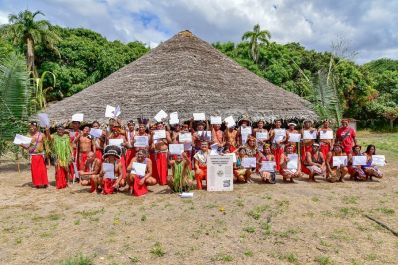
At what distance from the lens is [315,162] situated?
921cm

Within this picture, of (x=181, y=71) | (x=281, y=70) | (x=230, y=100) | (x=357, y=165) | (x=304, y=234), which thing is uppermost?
(x=281, y=70)

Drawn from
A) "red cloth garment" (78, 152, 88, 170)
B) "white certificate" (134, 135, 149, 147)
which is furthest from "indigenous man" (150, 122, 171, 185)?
"red cloth garment" (78, 152, 88, 170)

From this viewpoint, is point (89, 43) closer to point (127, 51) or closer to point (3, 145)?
point (127, 51)

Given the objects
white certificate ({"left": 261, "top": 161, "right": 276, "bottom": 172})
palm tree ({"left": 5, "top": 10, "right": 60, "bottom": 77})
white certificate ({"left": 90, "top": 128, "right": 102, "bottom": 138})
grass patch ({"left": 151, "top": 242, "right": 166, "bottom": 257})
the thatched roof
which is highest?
palm tree ({"left": 5, "top": 10, "right": 60, "bottom": 77})

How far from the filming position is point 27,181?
9609 mm

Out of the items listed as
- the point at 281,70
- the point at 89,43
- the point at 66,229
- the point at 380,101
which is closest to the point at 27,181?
the point at 66,229

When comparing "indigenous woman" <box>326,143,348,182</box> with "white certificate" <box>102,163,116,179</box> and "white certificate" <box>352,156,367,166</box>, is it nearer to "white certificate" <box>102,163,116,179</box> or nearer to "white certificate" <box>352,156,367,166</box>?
"white certificate" <box>352,156,367,166</box>

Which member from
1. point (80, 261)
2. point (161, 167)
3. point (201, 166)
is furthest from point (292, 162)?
point (80, 261)

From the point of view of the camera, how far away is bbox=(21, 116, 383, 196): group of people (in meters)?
7.69

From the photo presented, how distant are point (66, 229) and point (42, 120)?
3910 mm

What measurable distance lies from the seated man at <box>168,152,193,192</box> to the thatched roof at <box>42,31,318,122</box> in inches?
165

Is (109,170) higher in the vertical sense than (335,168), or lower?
higher

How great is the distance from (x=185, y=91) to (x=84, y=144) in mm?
4623

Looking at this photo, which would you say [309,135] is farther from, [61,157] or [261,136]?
[61,157]
